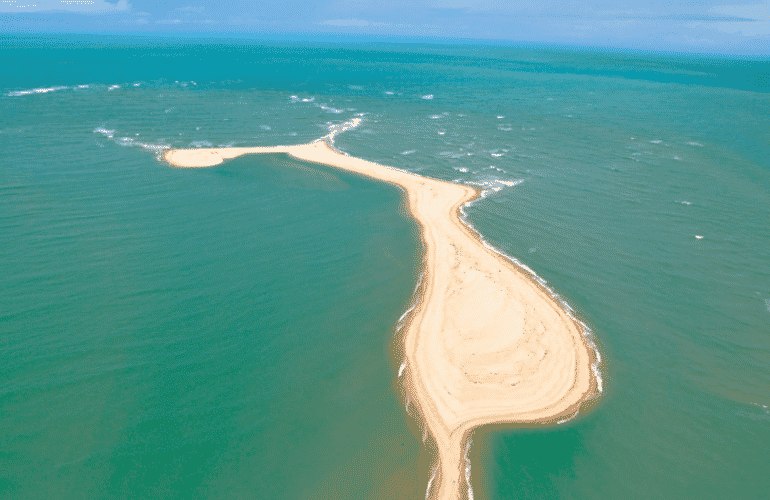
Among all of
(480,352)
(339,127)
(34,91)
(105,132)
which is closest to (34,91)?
(34,91)

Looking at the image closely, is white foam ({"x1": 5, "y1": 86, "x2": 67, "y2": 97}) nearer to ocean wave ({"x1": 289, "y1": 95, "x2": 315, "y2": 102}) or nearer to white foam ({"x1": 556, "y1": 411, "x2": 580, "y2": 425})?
ocean wave ({"x1": 289, "y1": 95, "x2": 315, "y2": 102})

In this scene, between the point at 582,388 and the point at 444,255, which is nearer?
the point at 582,388

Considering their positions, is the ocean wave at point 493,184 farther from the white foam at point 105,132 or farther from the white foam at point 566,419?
the white foam at point 105,132

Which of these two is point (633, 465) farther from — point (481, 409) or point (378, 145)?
point (378, 145)

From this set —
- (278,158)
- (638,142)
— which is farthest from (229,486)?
(638,142)

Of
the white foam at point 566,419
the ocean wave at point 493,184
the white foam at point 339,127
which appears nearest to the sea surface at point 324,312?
the white foam at point 566,419

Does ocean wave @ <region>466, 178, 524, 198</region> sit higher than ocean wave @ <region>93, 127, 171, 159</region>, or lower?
higher

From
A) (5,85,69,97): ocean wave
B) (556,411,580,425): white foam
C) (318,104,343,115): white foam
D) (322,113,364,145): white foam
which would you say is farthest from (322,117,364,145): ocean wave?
(5,85,69,97): ocean wave
